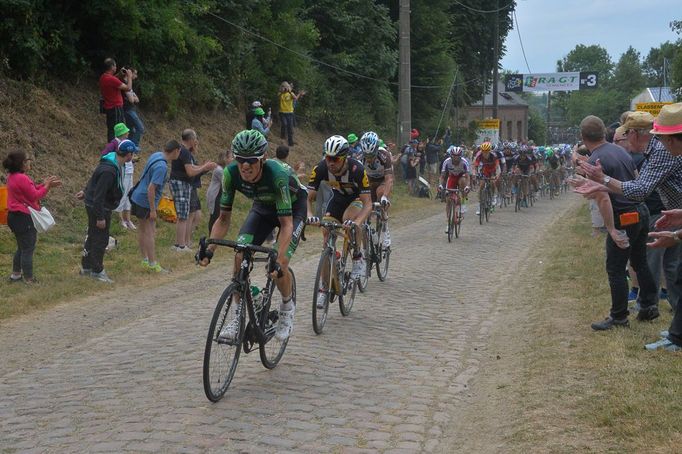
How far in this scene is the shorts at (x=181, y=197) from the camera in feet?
50.0

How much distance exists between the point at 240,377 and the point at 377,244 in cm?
529

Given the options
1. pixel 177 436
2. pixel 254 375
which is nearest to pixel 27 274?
pixel 254 375

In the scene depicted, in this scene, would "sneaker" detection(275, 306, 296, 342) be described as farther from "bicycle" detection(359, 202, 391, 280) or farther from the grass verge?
the grass verge

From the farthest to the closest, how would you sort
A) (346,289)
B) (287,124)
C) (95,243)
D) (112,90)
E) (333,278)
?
(287,124) < (112,90) < (95,243) < (346,289) < (333,278)

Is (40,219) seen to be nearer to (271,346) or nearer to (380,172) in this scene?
(380,172)

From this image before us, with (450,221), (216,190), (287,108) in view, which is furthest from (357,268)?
(287,108)

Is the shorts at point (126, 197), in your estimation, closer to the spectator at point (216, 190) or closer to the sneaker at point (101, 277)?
the spectator at point (216, 190)

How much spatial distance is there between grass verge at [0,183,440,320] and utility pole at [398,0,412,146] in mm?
11562

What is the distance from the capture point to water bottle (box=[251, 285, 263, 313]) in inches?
297

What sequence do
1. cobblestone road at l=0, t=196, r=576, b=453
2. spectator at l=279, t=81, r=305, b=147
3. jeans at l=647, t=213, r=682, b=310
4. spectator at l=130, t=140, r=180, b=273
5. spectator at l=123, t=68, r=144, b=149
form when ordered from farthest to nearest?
spectator at l=279, t=81, r=305, b=147 → spectator at l=123, t=68, r=144, b=149 → spectator at l=130, t=140, r=180, b=273 → jeans at l=647, t=213, r=682, b=310 → cobblestone road at l=0, t=196, r=576, b=453

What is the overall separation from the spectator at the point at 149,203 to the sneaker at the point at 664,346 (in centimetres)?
791

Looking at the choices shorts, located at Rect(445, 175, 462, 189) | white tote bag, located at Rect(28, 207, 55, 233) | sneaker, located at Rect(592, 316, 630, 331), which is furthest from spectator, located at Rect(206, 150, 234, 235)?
sneaker, located at Rect(592, 316, 630, 331)

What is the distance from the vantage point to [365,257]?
12.5 meters

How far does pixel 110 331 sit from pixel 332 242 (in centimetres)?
267
